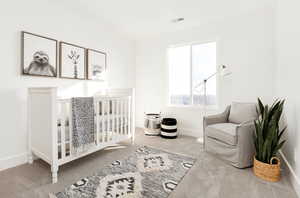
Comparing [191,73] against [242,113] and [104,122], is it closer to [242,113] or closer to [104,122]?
[242,113]

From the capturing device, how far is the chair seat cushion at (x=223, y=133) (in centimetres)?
183

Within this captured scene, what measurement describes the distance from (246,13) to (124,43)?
98.2 inches

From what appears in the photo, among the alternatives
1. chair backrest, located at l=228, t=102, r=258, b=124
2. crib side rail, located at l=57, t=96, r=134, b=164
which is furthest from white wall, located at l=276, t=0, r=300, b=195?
crib side rail, located at l=57, t=96, r=134, b=164

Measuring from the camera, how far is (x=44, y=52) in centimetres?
206

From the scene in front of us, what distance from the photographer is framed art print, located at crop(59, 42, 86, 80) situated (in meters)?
2.28

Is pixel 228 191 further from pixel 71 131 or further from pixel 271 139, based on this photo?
pixel 71 131

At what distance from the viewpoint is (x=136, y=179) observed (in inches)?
61.1

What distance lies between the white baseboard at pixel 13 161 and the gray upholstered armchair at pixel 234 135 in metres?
2.53

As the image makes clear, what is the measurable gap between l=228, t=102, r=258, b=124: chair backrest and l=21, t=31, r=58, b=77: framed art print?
2.84 metres

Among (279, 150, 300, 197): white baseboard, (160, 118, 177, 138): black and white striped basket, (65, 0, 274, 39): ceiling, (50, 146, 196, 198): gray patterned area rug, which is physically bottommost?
(50, 146, 196, 198): gray patterned area rug

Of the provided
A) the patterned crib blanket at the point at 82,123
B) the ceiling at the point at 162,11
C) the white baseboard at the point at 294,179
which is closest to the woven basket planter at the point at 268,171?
the white baseboard at the point at 294,179

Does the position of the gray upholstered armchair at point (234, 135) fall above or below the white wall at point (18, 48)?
below

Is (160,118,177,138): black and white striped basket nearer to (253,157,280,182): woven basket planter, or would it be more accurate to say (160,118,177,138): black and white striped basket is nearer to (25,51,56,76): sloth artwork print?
(253,157,280,182): woven basket planter

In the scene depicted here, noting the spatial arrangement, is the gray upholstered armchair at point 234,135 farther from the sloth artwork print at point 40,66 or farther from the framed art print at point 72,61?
the sloth artwork print at point 40,66
